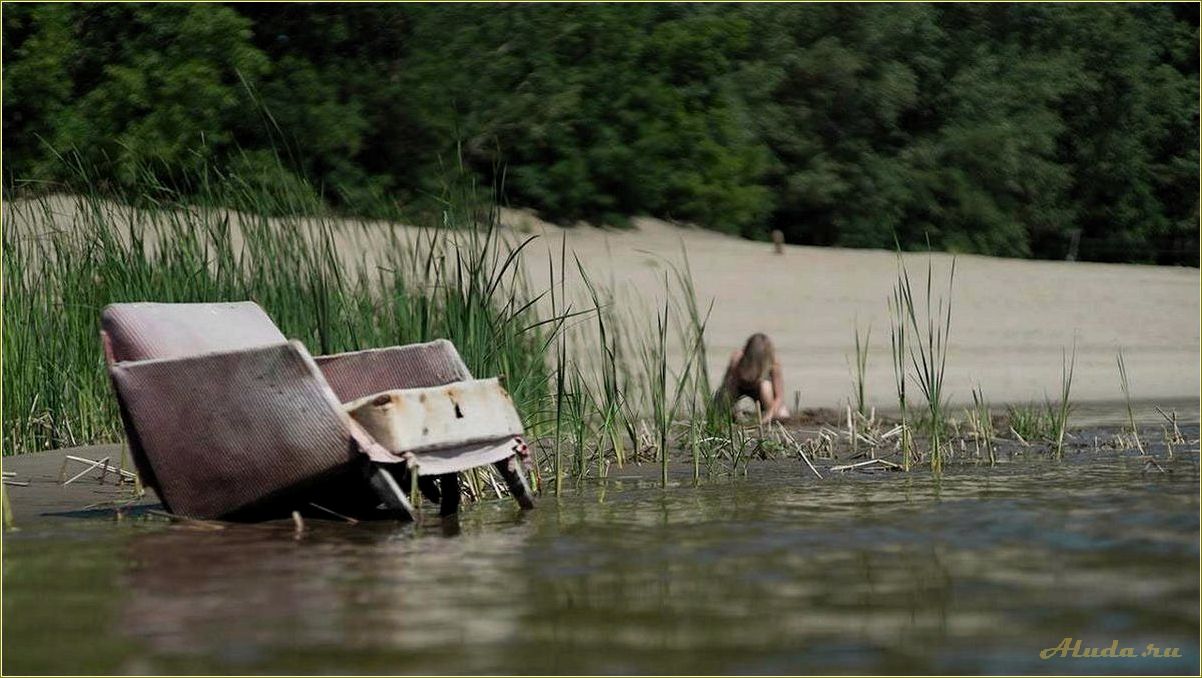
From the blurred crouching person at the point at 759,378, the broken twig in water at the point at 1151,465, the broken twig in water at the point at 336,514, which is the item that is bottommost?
the broken twig in water at the point at 1151,465

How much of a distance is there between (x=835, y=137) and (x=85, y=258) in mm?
23237

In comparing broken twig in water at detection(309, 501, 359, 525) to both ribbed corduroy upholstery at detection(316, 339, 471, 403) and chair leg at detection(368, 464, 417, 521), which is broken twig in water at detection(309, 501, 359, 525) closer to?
chair leg at detection(368, 464, 417, 521)

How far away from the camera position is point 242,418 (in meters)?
5.68

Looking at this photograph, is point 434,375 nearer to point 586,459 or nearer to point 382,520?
point 382,520

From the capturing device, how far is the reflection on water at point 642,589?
3.51 m

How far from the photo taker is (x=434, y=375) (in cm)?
642

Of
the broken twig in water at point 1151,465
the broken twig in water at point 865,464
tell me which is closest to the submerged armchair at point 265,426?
the broken twig in water at point 865,464

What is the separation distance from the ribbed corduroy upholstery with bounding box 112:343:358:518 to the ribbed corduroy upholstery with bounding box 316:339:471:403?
2.46 ft

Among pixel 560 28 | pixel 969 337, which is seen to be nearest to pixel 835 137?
pixel 560 28

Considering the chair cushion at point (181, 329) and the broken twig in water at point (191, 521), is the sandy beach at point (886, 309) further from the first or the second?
the broken twig in water at point (191, 521)

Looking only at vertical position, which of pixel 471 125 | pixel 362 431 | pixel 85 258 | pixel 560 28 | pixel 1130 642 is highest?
pixel 560 28

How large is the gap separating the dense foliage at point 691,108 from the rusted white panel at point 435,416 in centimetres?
1151

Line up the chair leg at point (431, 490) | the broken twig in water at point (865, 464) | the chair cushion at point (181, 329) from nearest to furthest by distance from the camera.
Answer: the chair cushion at point (181, 329)
the chair leg at point (431, 490)
the broken twig in water at point (865, 464)

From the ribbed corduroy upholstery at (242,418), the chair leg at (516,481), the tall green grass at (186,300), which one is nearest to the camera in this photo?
the ribbed corduroy upholstery at (242,418)
